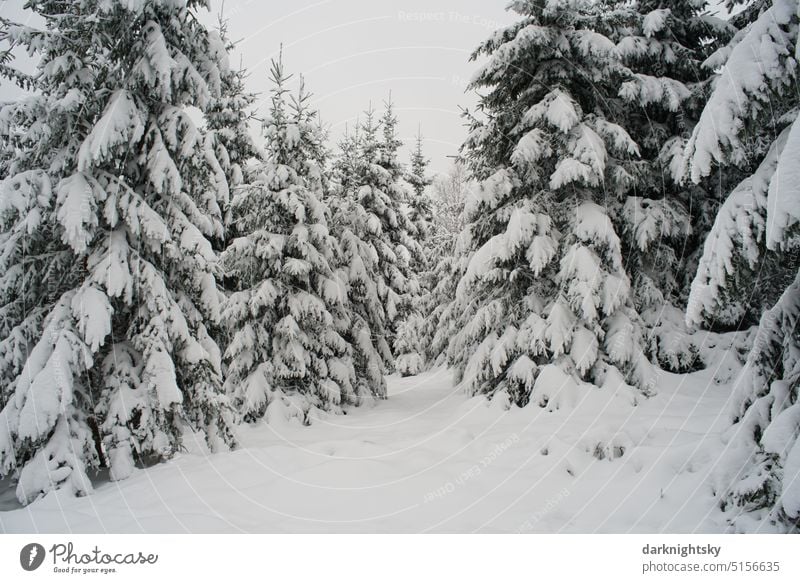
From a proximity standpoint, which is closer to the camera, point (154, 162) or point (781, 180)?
point (781, 180)

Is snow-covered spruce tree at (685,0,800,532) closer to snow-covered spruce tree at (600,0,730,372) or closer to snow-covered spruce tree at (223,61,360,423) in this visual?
snow-covered spruce tree at (600,0,730,372)

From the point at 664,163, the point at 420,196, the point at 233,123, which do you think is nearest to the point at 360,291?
the point at 233,123

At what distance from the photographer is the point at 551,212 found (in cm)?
1020

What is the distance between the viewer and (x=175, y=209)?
26.8 feet

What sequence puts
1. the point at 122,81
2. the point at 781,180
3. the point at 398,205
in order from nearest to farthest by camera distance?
the point at 781,180 < the point at 122,81 < the point at 398,205

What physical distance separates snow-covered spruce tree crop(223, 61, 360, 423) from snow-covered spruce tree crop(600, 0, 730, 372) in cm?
840

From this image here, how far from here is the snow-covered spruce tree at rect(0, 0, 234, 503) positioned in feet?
22.3

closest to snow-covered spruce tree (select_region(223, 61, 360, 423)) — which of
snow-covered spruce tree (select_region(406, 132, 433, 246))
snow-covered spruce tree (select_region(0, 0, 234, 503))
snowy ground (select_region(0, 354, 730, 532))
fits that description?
snowy ground (select_region(0, 354, 730, 532))

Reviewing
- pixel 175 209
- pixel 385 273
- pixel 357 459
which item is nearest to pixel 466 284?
pixel 357 459

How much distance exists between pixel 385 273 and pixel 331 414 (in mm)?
8151

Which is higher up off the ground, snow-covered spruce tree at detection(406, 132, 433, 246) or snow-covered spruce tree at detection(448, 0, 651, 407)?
snow-covered spruce tree at detection(406, 132, 433, 246)

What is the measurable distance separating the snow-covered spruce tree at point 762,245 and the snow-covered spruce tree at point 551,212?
15.5 feet

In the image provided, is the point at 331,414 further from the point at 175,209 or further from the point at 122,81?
the point at 122,81

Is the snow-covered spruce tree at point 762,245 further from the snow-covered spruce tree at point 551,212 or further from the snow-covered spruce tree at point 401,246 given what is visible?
the snow-covered spruce tree at point 401,246
